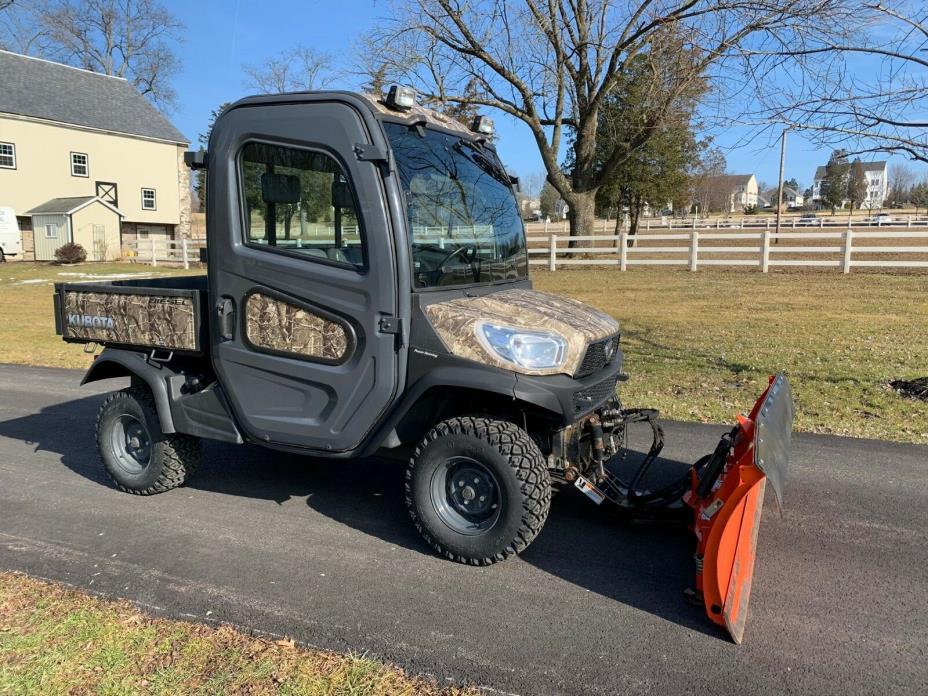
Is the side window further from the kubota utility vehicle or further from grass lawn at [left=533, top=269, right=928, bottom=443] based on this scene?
grass lawn at [left=533, top=269, right=928, bottom=443]

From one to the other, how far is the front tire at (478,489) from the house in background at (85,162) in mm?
35972

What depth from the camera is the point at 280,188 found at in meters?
4.29

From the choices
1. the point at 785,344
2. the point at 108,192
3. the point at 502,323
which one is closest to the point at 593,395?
the point at 502,323

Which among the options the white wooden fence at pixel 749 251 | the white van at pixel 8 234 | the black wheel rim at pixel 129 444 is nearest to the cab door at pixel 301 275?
the black wheel rim at pixel 129 444

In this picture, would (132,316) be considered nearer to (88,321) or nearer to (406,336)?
(88,321)

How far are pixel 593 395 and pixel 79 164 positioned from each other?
40.6 metres

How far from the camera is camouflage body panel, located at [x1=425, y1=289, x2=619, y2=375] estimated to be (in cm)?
380

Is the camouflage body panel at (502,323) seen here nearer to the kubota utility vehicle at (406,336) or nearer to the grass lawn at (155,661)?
the kubota utility vehicle at (406,336)

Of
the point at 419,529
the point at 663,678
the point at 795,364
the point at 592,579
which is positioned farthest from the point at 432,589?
the point at 795,364

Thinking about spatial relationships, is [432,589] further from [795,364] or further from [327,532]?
[795,364]

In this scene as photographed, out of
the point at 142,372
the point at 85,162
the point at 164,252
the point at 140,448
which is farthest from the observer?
the point at 85,162

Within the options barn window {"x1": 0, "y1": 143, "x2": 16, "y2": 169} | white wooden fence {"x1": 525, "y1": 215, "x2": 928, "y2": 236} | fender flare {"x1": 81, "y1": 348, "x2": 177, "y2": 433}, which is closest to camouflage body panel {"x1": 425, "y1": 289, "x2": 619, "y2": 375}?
fender flare {"x1": 81, "y1": 348, "x2": 177, "y2": 433}

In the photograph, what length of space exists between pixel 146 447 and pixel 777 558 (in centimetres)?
414

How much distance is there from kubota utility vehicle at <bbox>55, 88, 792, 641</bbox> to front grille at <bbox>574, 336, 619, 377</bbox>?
14 mm
